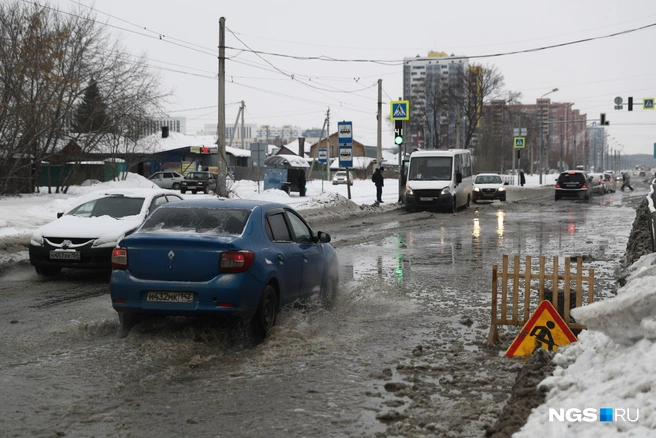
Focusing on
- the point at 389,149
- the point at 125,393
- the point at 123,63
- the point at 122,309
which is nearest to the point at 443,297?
the point at 122,309

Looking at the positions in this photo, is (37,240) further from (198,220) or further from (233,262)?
(233,262)

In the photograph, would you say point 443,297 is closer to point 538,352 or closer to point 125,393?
point 538,352

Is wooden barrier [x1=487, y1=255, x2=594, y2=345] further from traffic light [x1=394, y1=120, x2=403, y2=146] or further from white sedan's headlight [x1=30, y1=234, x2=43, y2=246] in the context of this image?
traffic light [x1=394, y1=120, x2=403, y2=146]

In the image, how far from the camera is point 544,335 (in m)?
7.05

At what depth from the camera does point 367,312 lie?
31.8 feet

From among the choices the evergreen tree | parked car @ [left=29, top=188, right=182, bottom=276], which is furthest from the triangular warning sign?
the evergreen tree

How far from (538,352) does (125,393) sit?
10.1 feet

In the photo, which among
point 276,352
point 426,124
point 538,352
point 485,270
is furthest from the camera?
point 426,124

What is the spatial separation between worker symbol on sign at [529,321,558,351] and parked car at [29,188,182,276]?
729 cm

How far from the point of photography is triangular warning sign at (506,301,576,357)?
22.8 feet

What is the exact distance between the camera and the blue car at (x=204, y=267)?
7.47 metres

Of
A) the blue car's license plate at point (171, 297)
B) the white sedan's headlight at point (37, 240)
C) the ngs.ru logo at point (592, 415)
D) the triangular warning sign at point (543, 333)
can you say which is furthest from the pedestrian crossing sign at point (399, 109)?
the ngs.ru logo at point (592, 415)

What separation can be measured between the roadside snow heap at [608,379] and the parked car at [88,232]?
8.56m

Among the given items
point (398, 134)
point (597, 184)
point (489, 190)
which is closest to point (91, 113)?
point (398, 134)
